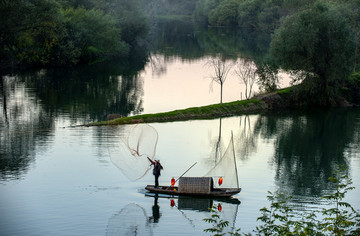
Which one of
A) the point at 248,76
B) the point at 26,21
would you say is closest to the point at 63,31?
the point at 26,21

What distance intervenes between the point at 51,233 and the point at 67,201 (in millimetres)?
5190

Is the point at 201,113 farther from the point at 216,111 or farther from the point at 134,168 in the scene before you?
the point at 134,168

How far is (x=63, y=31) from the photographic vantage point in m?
102

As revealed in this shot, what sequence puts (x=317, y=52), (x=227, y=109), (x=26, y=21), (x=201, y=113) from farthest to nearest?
1. (x=26, y=21)
2. (x=317, y=52)
3. (x=227, y=109)
4. (x=201, y=113)

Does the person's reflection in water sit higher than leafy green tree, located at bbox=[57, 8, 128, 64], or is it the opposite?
leafy green tree, located at bbox=[57, 8, 128, 64]

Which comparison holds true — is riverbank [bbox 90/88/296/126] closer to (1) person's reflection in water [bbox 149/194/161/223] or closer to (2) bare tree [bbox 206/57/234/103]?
(2) bare tree [bbox 206/57/234/103]

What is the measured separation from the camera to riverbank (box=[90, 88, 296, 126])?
63.6 m

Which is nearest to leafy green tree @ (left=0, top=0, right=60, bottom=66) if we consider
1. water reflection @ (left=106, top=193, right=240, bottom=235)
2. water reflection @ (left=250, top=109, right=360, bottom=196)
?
water reflection @ (left=250, top=109, right=360, bottom=196)

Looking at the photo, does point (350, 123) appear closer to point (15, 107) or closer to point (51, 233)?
point (15, 107)

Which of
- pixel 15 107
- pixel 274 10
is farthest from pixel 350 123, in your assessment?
pixel 274 10

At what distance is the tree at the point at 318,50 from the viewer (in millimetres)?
77500

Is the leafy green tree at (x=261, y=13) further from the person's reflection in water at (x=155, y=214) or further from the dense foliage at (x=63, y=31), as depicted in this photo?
the person's reflection in water at (x=155, y=214)

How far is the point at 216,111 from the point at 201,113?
8.81 feet

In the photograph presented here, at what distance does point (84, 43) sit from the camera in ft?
367
